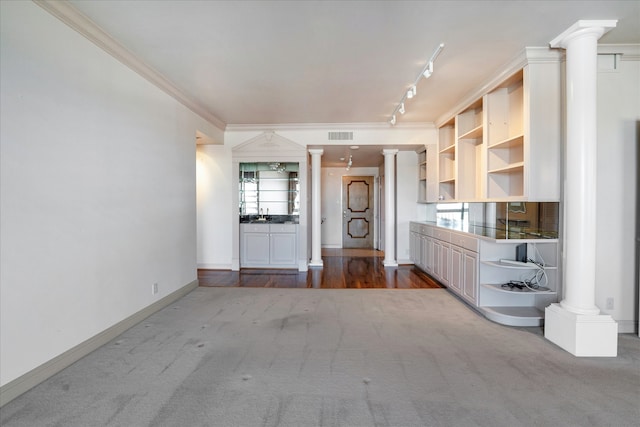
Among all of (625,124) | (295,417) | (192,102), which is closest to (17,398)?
(295,417)

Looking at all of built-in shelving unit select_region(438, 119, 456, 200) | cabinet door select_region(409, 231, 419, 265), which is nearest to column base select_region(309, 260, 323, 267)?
cabinet door select_region(409, 231, 419, 265)

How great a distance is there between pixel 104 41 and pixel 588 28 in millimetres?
4230

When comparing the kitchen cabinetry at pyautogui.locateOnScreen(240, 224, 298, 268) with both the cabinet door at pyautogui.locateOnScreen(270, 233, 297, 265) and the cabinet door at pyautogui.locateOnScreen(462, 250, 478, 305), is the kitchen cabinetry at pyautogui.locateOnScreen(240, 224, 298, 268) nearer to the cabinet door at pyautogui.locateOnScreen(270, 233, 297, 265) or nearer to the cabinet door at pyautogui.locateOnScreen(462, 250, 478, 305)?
the cabinet door at pyautogui.locateOnScreen(270, 233, 297, 265)

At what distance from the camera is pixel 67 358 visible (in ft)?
7.94

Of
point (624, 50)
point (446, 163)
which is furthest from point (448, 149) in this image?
point (624, 50)

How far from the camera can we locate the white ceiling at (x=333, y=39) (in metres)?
2.40

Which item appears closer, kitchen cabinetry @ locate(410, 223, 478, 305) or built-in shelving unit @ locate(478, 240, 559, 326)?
built-in shelving unit @ locate(478, 240, 559, 326)

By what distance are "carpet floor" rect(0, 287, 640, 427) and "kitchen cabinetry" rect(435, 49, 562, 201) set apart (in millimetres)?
1601

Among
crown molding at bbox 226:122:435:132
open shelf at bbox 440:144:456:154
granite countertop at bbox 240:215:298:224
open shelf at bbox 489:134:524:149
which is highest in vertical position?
crown molding at bbox 226:122:435:132

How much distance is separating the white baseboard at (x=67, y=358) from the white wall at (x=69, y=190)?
0.05 m

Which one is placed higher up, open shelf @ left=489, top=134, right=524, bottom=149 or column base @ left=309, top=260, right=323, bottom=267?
open shelf @ left=489, top=134, right=524, bottom=149

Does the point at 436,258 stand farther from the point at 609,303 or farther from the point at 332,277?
the point at 609,303

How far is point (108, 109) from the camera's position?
9.47 feet

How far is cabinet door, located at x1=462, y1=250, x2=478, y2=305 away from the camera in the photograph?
143 inches
